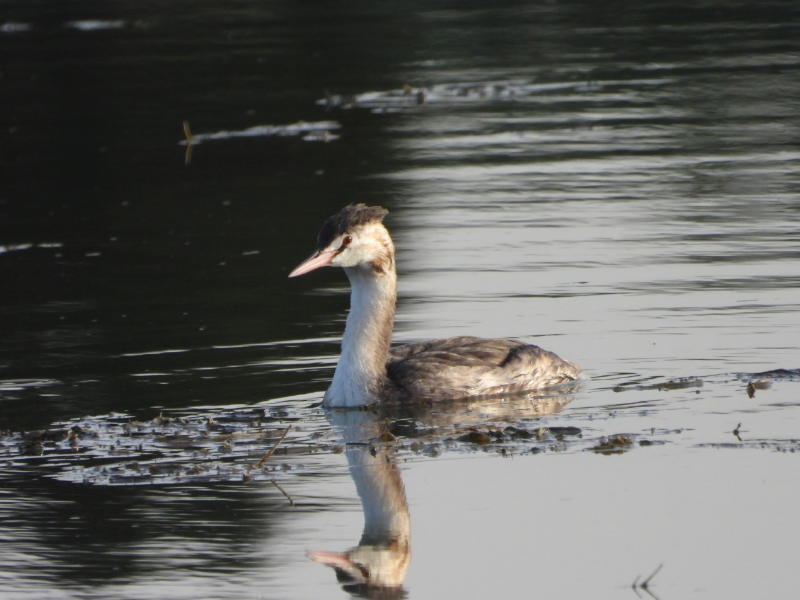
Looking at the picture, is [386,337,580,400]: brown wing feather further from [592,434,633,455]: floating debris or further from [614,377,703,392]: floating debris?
[592,434,633,455]: floating debris

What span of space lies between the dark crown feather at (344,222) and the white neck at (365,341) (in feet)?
1.31

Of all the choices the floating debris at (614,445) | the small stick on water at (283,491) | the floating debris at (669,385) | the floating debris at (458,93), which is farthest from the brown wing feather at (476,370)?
the floating debris at (458,93)

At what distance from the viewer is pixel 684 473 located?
8.66m

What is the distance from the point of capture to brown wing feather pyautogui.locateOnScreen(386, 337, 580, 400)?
35.9ft

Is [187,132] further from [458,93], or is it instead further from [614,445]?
[614,445]

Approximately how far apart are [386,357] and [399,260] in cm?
410

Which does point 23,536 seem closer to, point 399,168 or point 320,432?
point 320,432

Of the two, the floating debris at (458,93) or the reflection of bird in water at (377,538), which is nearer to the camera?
the reflection of bird in water at (377,538)

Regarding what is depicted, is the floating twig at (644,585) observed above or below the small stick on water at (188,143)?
above

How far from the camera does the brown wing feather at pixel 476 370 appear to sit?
10.9 meters

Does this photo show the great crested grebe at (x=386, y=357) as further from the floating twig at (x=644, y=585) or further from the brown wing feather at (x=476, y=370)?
the floating twig at (x=644, y=585)

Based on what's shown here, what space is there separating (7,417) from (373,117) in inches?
517

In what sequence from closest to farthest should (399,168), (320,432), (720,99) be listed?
(320,432) < (399,168) < (720,99)

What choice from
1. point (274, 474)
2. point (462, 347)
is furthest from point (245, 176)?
point (274, 474)
